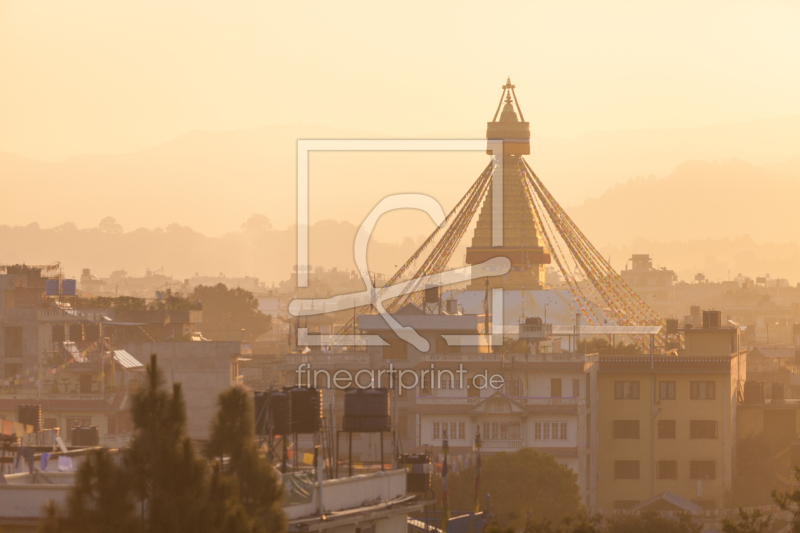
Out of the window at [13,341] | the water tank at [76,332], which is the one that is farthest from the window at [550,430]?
the window at [13,341]

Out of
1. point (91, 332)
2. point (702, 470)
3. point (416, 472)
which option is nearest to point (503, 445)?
point (702, 470)

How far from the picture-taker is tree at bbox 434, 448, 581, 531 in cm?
5362

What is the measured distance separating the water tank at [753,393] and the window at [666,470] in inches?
302

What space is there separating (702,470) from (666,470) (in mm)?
1584

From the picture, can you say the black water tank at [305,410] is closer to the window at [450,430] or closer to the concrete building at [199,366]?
the window at [450,430]

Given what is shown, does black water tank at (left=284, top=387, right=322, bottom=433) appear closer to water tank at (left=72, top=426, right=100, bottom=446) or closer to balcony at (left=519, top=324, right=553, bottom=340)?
water tank at (left=72, top=426, right=100, bottom=446)

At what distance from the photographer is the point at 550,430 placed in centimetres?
6272

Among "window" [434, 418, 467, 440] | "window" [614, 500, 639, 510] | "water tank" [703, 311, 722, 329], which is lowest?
"window" [614, 500, 639, 510]

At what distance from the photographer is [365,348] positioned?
241ft

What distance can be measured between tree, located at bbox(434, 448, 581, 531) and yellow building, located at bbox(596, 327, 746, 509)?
12.5m

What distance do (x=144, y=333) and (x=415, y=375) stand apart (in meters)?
20.5

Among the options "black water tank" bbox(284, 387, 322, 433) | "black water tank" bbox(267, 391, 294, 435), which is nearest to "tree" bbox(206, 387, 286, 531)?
"black water tank" bbox(267, 391, 294, 435)

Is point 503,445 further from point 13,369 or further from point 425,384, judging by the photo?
point 13,369

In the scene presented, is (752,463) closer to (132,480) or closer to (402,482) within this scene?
(402,482)
